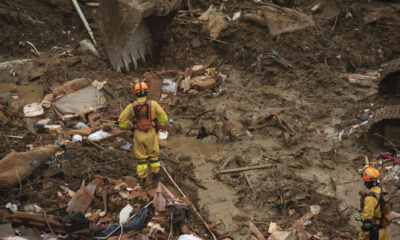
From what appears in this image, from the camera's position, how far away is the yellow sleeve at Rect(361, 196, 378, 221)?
461 cm

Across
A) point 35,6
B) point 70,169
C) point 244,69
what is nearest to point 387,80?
point 244,69

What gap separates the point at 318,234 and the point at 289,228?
1.55ft

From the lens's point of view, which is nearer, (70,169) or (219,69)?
(70,169)

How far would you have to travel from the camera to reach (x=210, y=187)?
6891mm

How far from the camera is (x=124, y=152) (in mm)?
7066

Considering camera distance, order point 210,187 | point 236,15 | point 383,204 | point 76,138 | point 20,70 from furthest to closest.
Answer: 1. point 236,15
2. point 20,70
3. point 76,138
4. point 210,187
5. point 383,204

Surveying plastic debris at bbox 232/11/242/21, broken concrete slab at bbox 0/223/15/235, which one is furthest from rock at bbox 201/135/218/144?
plastic debris at bbox 232/11/242/21

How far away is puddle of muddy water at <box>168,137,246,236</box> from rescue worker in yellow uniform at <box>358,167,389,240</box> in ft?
6.81

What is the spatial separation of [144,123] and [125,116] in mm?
351

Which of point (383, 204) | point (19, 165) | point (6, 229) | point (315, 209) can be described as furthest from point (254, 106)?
point (6, 229)

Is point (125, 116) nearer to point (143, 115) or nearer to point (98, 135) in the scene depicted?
point (143, 115)

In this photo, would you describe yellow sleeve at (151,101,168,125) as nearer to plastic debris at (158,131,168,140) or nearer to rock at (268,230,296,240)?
plastic debris at (158,131,168,140)

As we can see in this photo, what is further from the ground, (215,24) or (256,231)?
(215,24)

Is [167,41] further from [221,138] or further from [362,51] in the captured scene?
[362,51]
